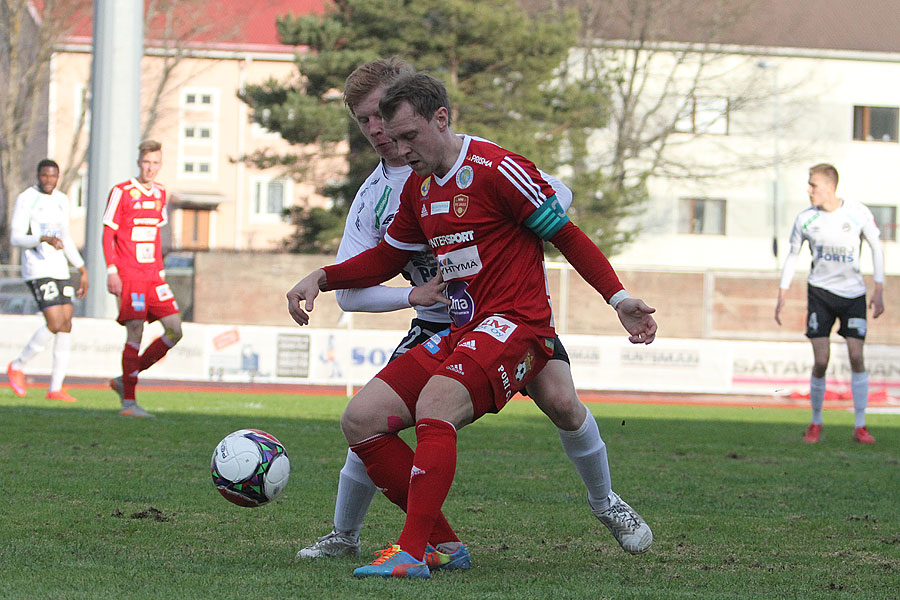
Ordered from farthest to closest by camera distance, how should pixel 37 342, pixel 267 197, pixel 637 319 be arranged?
pixel 267 197 < pixel 37 342 < pixel 637 319

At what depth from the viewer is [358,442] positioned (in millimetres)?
4582

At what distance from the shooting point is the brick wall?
25.8 m

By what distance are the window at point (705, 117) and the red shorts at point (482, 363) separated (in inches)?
1284

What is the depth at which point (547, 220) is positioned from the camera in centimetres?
448

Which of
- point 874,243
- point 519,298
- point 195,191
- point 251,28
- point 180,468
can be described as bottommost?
point 180,468

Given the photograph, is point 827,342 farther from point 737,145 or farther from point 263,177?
point 263,177

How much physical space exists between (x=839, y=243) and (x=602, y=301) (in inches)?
601

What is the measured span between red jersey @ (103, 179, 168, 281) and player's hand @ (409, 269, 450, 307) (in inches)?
262

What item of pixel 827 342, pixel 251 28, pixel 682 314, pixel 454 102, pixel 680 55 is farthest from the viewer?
pixel 251 28

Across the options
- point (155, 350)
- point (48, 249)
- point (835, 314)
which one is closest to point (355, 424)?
point (155, 350)

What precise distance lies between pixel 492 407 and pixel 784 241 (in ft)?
116

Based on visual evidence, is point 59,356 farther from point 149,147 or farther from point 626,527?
point 626,527

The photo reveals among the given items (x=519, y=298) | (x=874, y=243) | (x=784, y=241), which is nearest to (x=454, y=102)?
(x=784, y=241)

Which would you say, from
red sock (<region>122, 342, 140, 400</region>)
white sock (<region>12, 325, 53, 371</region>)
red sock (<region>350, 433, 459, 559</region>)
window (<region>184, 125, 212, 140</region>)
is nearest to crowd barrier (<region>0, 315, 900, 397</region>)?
white sock (<region>12, 325, 53, 371</region>)
